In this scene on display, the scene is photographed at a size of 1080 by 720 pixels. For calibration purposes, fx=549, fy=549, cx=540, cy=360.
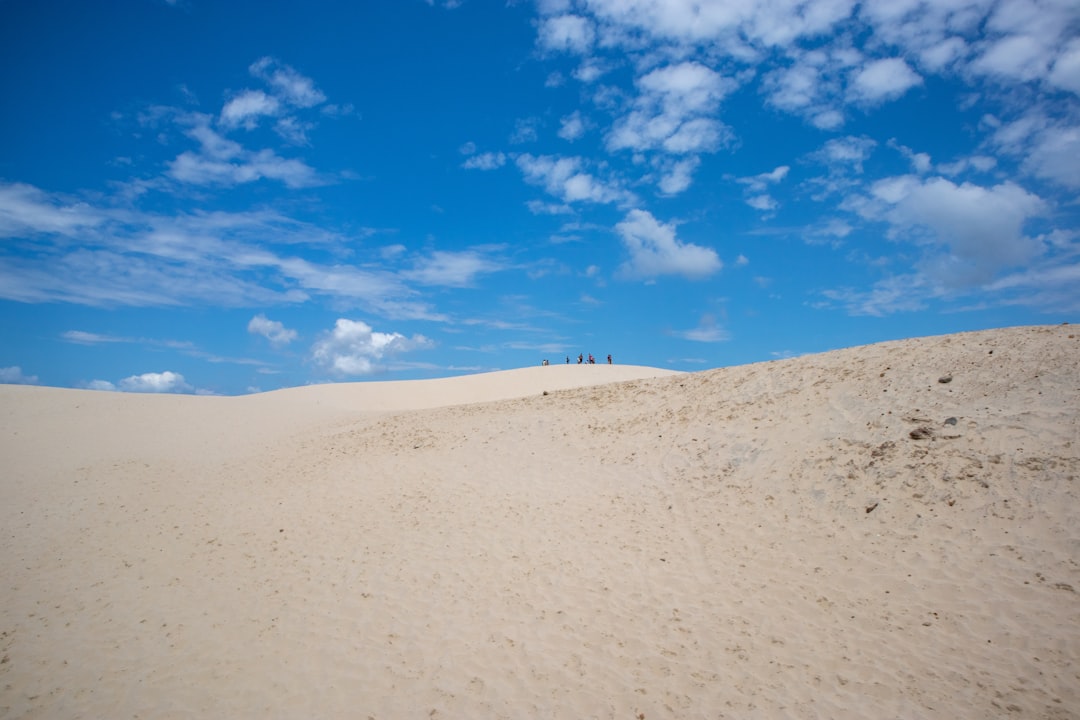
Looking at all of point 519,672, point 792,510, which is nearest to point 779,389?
point 792,510

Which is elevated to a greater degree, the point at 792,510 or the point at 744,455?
the point at 744,455

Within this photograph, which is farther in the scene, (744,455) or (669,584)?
(744,455)

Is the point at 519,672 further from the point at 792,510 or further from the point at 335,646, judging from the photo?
the point at 792,510

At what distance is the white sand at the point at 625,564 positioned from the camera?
685 centimetres

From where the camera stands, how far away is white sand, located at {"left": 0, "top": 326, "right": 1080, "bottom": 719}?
22.5 feet

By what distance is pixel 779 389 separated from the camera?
15.2 meters

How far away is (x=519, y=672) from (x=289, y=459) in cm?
1396

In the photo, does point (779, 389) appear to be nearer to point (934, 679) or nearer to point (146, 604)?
point (934, 679)

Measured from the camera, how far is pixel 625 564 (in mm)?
9852

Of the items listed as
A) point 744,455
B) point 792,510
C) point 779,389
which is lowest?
point 792,510

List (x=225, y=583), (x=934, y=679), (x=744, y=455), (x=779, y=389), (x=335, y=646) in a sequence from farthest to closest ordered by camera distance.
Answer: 1. (x=779, y=389)
2. (x=744, y=455)
3. (x=225, y=583)
4. (x=335, y=646)
5. (x=934, y=679)

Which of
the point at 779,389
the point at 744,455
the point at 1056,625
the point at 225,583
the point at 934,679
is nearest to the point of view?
the point at 934,679

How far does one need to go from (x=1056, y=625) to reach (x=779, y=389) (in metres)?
8.68

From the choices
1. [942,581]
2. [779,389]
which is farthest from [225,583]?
[779,389]
